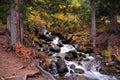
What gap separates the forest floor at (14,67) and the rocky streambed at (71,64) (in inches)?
84.7

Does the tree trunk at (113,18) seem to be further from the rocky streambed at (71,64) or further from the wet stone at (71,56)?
the wet stone at (71,56)

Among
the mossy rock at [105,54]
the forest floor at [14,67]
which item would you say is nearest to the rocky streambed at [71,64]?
the mossy rock at [105,54]

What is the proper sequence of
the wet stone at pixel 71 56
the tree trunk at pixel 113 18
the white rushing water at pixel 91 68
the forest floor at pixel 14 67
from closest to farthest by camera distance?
the forest floor at pixel 14 67 → the white rushing water at pixel 91 68 → the wet stone at pixel 71 56 → the tree trunk at pixel 113 18

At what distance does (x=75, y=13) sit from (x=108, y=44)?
1242 centimetres

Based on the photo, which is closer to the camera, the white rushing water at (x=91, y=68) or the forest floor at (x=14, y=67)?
the forest floor at (x=14, y=67)

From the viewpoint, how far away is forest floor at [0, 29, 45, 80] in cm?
1277

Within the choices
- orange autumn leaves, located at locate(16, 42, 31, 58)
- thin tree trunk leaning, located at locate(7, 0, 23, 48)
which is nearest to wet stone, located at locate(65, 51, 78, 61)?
orange autumn leaves, located at locate(16, 42, 31, 58)

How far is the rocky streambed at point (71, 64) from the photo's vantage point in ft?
57.6

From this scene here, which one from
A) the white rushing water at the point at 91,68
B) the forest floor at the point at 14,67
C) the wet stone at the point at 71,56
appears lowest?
the white rushing water at the point at 91,68

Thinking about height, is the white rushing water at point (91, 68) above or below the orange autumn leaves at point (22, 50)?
below

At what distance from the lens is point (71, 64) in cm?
1980

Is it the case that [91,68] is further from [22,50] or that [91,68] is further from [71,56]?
[22,50]

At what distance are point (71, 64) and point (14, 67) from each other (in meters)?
6.56

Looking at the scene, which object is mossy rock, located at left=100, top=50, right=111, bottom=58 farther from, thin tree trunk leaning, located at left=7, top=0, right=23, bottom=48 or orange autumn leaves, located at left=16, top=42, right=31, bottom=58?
thin tree trunk leaning, located at left=7, top=0, right=23, bottom=48
